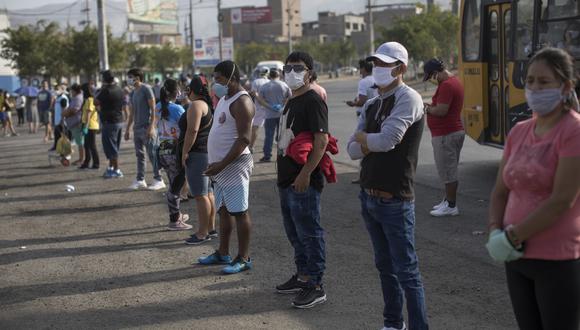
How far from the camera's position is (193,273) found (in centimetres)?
681

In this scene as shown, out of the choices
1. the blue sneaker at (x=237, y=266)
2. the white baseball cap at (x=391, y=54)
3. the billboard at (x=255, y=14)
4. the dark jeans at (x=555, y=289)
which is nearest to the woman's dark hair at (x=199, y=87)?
the blue sneaker at (x=237, y=266)

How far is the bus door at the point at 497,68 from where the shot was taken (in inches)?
447

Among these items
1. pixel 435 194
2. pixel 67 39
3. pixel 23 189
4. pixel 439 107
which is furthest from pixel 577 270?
pixel 67 39

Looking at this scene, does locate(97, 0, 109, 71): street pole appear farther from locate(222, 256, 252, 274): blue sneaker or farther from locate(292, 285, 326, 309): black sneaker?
locate(292, 285, 326, 309): black sneaker

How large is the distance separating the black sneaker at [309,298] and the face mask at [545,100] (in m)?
2.91

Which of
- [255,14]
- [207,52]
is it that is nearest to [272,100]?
[207,52]

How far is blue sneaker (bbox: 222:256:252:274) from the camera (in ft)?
21.8

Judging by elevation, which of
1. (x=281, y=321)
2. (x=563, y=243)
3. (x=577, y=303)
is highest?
(x=563, y=243)

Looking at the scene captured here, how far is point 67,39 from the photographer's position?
5434 cm

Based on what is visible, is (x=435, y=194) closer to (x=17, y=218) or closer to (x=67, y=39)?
(x=17, y=218)

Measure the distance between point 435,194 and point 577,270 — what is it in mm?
7427

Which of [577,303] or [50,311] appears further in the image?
[50,311]

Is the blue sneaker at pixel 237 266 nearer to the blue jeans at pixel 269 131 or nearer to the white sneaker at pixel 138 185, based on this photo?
the white sneaker at pixel 138 185

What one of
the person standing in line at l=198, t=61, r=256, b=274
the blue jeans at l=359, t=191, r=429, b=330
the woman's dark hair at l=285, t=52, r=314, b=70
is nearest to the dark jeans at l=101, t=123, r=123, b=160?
the person standing in line at l=198, t=61, r=256, b=274
